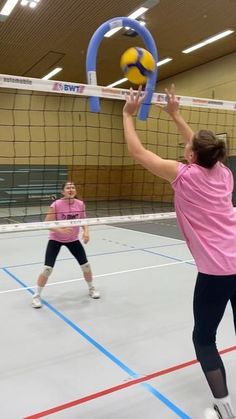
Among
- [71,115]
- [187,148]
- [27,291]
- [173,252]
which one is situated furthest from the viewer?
[71,115]

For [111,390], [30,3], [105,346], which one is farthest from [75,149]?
[111,390]

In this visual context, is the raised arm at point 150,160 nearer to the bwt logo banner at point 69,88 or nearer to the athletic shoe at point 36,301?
the bwt logo banner at point 69,88

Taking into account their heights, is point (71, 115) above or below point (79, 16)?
below

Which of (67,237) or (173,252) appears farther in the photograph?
(173,252)

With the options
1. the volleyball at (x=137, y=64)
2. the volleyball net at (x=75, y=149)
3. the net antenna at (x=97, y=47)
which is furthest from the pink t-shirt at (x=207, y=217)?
the volleyball net at (x=75, y=149)

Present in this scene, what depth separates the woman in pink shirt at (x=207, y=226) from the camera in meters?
1.76

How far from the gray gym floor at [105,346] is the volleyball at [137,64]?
205cm

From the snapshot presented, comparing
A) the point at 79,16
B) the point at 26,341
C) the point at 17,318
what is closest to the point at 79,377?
the point at 26,341

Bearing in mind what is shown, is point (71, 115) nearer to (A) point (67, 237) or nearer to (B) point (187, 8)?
(B) point (187, 8)

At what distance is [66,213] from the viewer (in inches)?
160

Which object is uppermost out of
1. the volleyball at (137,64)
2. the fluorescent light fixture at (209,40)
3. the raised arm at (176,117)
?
the fluorescent light fixture at (209,40)

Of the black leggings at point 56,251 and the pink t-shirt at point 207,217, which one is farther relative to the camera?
the black leggings at point 56,251

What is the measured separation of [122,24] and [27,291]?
3022 mm

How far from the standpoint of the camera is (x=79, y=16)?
9469 millimetres
